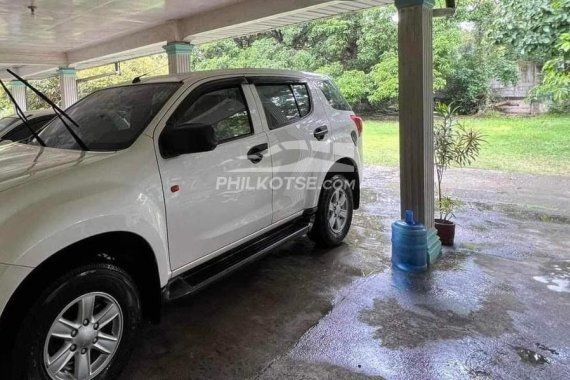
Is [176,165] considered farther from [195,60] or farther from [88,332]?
[195,60]

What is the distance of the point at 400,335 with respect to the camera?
116 inches

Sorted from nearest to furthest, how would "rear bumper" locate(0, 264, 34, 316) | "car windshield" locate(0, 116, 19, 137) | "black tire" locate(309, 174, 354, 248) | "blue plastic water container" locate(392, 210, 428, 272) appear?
"rear bumper" locate(0, 264, 34, 316), "blue plastic water container" locate(392, 210, 428, 272), "black tire" locate(309, 174, 354, 248), "car windshield" locate(0, 116, 19, 137)

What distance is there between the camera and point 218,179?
3.00 m

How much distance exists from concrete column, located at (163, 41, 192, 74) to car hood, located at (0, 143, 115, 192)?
553 centimetres

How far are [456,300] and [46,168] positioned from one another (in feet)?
9.82

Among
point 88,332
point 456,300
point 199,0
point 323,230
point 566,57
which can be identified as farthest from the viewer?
point 566,57

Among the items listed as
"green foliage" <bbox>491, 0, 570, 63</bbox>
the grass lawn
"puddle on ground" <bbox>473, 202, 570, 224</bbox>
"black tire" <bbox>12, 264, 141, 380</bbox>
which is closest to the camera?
"black tire" <bbox>12, 264, 141, 380</bbox>

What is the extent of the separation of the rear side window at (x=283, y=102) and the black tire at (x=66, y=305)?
5.82 feet

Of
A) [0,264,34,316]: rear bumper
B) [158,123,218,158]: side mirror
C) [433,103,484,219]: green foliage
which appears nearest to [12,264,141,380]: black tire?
[0,264,34,316]: rear bumper

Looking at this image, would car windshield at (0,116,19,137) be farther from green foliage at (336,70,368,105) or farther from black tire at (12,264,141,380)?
green foliage at (336,70,368,105)

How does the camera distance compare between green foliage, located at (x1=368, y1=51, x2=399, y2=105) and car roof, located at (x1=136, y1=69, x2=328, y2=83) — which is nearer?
car roof, located at (x1=136, y1=69, x2=328, y2=83)

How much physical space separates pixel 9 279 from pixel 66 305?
0.32m

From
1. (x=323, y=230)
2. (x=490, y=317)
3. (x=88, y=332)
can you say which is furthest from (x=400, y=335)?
(x=88, y=332)

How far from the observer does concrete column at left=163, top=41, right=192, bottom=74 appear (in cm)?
807
